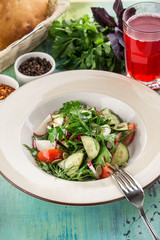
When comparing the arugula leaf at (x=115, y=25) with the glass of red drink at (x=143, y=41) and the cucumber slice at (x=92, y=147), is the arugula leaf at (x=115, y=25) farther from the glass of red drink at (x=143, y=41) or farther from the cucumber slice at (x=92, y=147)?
the cucumber slice at (x=92, y=147)

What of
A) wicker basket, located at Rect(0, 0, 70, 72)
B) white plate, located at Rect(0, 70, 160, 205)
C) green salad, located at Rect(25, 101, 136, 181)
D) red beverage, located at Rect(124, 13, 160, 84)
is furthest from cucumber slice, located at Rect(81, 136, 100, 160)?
wicker basket, located at Rect(0, 0, 70, 72)

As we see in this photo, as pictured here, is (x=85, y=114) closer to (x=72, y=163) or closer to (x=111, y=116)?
(x=111, y=116)

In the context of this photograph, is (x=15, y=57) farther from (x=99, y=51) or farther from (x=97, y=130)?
(x=97, y=130)

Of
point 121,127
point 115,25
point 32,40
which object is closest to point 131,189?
point 121,127

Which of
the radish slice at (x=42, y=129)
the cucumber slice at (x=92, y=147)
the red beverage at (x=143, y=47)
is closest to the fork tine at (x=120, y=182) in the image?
the cucumber slice at (x=92, y=147)

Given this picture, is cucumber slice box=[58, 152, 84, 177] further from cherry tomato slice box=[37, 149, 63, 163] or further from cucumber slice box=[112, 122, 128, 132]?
cucumber slice box=[112, 122, 128, 132]

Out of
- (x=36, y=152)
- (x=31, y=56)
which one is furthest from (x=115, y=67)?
(x=36, y=152)
